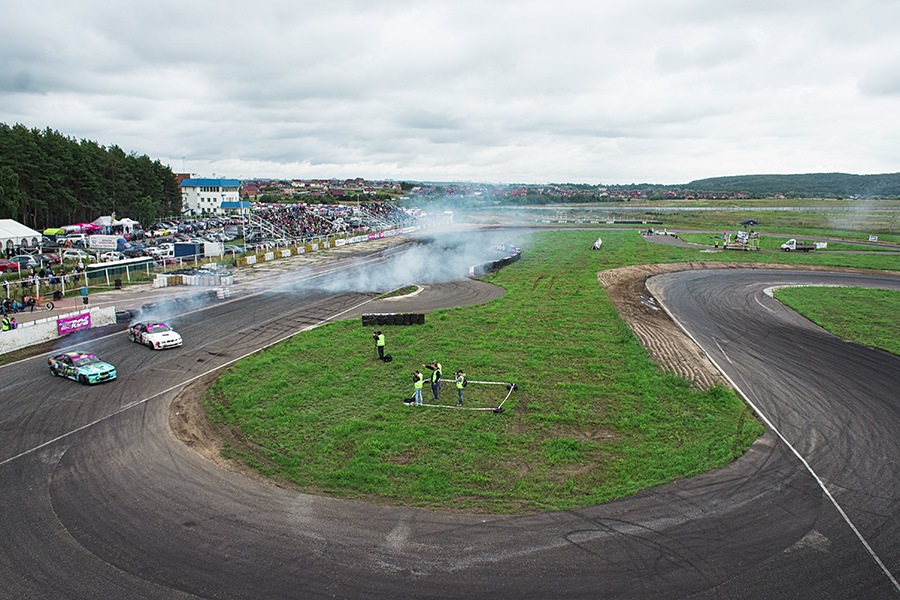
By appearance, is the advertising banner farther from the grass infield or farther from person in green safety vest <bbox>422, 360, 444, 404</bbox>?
person in green safety vest <bbox>422, 360, 444, 404</bbox>

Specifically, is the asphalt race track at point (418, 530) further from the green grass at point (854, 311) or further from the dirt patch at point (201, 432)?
the green grass at point (854, 311)

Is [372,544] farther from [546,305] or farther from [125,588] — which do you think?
[546,305]

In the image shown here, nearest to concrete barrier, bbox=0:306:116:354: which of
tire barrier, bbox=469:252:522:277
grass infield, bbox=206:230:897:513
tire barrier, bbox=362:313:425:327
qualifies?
grass infield, bbox=206:230:897:513

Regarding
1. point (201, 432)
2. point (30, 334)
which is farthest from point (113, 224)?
point (201, 432)

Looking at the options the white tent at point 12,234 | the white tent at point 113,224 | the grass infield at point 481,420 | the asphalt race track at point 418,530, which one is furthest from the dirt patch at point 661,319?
the white tent at point 113,224

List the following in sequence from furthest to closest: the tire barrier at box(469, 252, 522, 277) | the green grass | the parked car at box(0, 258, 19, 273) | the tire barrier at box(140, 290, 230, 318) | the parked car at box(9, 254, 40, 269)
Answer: the tire barrier at box(469, 252, 522, 277) < the parked car at box(9, 254, 40, 269) < the parked car at box(0, 258, 19, 273) < the tire barrier at box(140, 290, 230, 318) < the green grass

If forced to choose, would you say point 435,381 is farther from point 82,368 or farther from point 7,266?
point 7,266

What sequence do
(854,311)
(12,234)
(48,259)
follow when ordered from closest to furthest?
(854,311), (48,259), (12,234)
